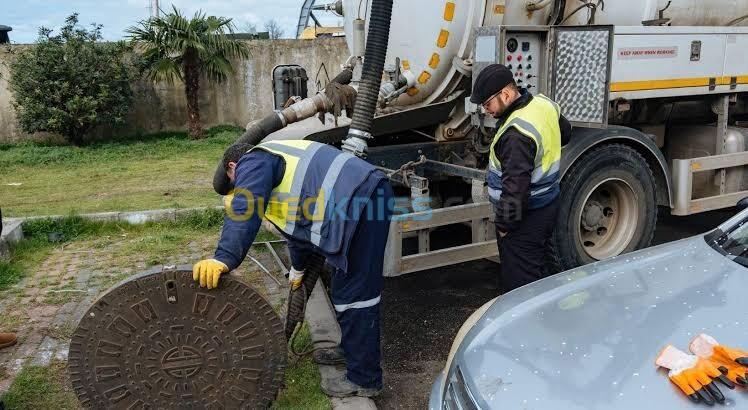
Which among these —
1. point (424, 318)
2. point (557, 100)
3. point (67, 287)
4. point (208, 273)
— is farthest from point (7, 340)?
point (557, 100)

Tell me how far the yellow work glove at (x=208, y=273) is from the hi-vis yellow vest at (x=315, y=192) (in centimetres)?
46

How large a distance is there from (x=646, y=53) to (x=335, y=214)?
2865 mm

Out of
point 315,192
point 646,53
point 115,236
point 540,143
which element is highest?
point 646,53

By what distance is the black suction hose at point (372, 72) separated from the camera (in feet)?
13.8

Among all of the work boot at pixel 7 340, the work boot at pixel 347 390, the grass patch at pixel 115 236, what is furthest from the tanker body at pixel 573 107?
the work boot at pixel 7 340

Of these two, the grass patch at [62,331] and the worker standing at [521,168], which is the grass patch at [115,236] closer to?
the grass patch at [62,331]

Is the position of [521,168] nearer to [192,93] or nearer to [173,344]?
[173,344]

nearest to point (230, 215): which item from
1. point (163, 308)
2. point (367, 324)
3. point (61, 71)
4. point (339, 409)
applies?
point (163, 308)

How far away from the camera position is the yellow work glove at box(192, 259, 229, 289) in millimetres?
2686

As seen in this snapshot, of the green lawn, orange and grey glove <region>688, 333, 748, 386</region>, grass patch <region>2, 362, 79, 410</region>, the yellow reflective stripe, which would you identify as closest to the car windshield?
orange and grey glove <region>688, 333, 748, 386</region>

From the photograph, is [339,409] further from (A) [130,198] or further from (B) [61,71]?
(B) [61,71]

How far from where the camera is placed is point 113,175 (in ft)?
30.9

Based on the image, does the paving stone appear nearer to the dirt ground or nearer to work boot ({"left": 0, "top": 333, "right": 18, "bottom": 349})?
work boot ({"left": 0, "top": 333, "right": 18, "bottom": 349})

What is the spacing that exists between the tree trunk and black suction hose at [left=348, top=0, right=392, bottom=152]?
8.37m
